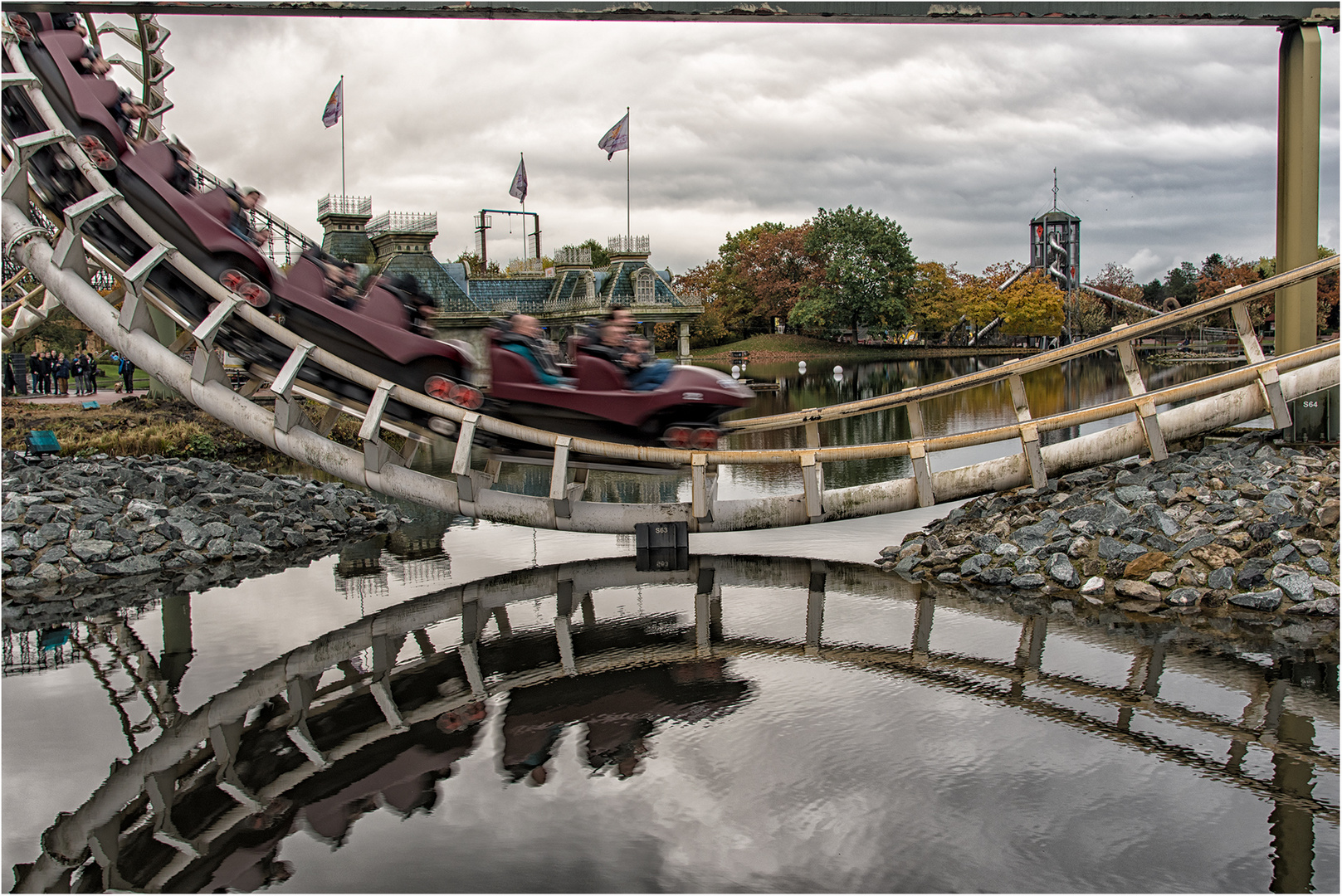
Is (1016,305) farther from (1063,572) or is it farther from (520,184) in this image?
(1063,572)

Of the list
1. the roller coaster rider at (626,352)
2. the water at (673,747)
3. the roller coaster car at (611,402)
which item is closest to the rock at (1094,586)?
the water at (673,747)

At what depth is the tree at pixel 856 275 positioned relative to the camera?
254 ft

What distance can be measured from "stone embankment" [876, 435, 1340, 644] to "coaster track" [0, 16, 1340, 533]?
0.39 metres

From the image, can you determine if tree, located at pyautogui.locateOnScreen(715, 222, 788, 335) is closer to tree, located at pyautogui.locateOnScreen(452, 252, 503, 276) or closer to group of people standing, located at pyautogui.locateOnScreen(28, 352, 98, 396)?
tree, located at pyautogui.locateOnScreen(452, 252, 503, 276)

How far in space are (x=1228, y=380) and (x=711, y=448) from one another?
17.7ft

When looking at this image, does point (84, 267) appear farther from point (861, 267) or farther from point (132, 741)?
point (861, 267)

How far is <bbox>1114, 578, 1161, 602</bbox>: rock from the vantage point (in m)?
9.59

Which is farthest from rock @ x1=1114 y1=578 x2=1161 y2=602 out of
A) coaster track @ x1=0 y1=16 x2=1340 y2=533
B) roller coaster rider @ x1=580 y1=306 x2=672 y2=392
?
roller coaster rider @ x1=580 y1=306 x2=672 y2=392

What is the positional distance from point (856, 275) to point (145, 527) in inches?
2723

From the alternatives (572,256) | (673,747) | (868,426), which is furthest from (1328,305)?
(673,747)

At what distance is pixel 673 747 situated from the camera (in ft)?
22.2

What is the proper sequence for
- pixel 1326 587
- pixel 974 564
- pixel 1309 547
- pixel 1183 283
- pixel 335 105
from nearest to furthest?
pixel 1326 587 < pixel 1309 547 < pixel 974 564 < pixel 335 105 < pixel 1183 283

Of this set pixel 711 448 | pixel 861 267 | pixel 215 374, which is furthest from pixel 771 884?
pixel 861 267

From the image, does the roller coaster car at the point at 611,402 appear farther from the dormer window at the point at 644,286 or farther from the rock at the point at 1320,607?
the dormer window at the point at 644,286
